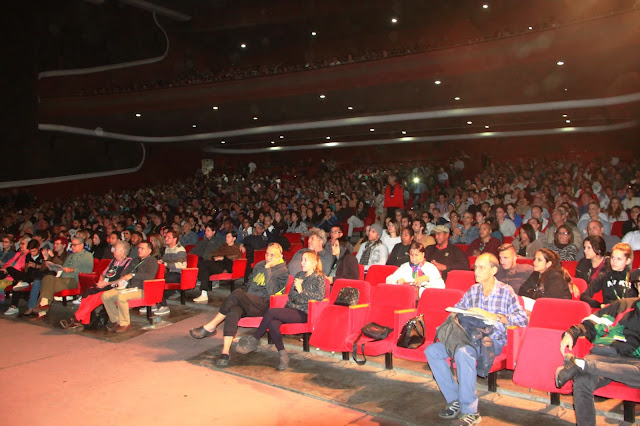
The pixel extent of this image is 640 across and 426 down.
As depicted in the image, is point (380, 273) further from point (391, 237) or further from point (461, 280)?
point (391, 237)

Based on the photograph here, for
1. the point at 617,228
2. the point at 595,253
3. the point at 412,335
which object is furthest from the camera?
the point at 617,228

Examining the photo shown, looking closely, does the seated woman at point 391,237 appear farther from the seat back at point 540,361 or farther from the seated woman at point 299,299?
the seat back at point 540,361

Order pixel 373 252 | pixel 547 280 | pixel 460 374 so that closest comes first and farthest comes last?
pixel 460 374
pixel 547 280
pixel 373 252

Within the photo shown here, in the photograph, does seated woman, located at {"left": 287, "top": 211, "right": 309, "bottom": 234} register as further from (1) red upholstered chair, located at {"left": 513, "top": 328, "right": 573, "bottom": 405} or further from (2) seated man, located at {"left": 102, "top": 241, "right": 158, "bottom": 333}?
(1) red upholstered chair, located at {"left": 513, "top": 328, "right": 573, "bottom": 405}

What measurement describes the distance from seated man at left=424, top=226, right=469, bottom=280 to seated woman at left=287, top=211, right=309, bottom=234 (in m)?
4.35

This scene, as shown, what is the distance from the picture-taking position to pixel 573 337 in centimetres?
324

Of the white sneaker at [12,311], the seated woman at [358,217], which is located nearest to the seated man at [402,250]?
the seated woman at [358,217]

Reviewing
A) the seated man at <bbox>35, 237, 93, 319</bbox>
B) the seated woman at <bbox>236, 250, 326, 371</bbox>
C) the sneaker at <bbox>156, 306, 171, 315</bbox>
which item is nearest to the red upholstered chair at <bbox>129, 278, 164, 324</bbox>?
the sneaker at <bbox>156, 306, 171, 315</bbox>

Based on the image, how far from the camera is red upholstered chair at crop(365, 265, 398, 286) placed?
18.0ft

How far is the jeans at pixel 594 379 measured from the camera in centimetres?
302

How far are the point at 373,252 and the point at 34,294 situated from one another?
4.53 meters

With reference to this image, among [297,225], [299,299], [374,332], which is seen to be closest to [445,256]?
[299,299]

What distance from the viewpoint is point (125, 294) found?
5984 mm

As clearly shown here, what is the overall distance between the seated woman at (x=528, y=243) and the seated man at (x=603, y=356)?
8.53 feet
